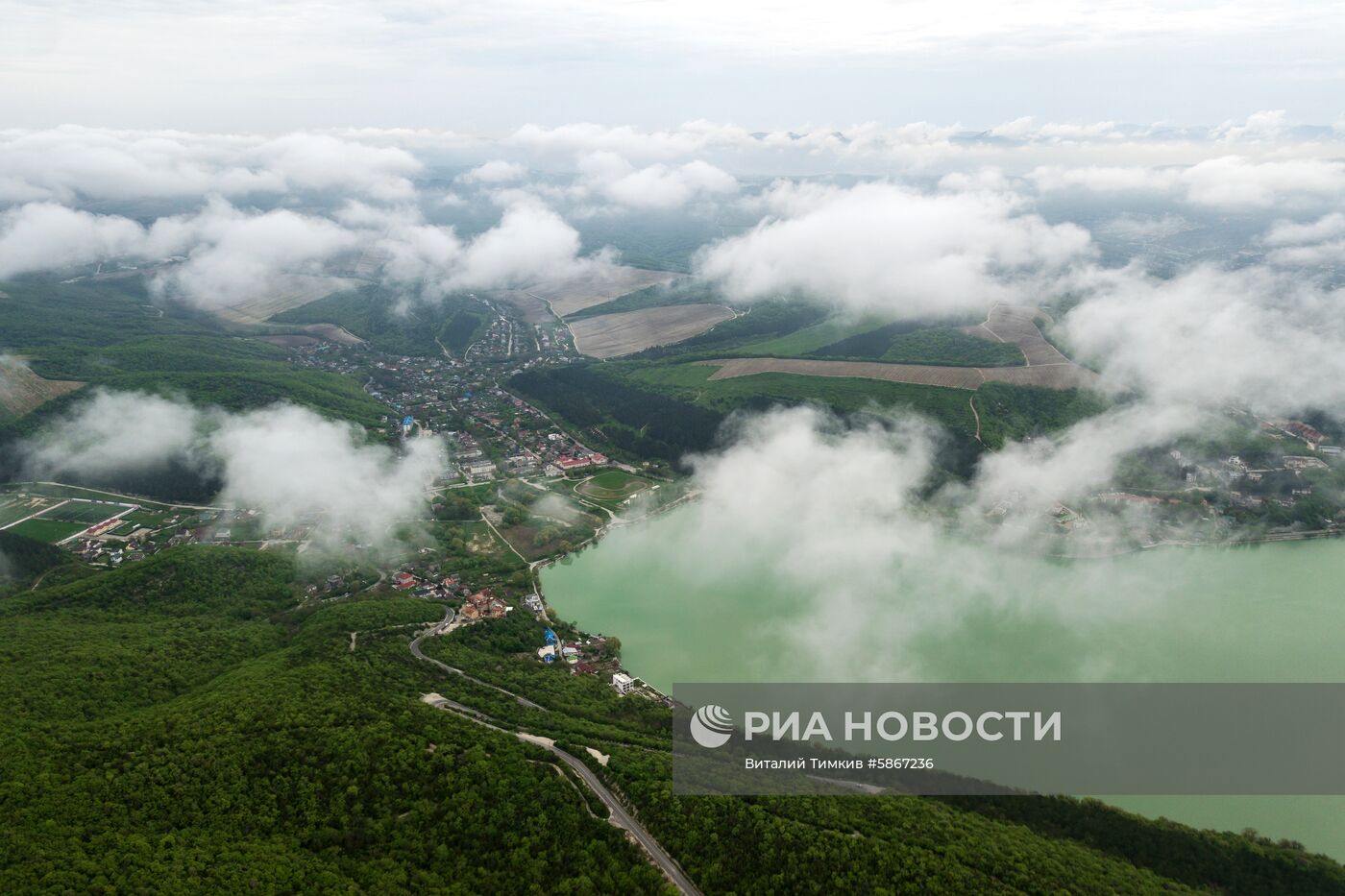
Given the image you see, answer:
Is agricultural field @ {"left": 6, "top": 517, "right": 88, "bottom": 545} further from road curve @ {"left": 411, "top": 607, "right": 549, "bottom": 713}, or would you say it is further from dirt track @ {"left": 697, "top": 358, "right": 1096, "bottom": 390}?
dirt track @ {"left": 697, "top": 358, "right": 1096, "bottom": 390}

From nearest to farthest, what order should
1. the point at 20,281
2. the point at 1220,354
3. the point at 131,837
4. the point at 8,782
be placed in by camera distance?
the point at 131,837
the point at 8,782
the point at 1220,354
the point at 20,281

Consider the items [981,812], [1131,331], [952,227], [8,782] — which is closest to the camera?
[8,782]

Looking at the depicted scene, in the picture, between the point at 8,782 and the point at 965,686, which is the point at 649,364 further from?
the point at 8,782

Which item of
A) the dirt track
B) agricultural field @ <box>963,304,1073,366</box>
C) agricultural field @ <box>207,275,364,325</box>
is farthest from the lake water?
agricultural field @ <box>207,275,364,325</box>

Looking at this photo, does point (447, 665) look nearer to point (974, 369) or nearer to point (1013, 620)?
point (1013, 620)

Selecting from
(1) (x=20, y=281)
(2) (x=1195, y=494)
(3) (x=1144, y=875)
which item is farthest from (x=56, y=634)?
(1) (x=20, y=281)

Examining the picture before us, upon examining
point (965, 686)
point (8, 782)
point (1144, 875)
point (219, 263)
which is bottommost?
point (1144, 875)

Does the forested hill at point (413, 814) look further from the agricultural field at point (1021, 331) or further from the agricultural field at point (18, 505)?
the agricultural field at point (1021, 331)
